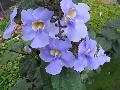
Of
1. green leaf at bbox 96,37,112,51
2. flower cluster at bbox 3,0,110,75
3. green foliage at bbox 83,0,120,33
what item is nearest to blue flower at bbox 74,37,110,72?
flower cluster at bbox 3,0,110,75

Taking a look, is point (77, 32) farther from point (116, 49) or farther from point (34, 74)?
point (116, 49)

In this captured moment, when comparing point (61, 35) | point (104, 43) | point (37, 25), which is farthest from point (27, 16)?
point (104, 43)

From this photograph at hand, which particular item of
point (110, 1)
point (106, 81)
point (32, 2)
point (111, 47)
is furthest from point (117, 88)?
point (110, 1)

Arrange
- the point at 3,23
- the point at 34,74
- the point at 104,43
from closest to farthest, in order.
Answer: the point at 34,74
the point at 104,43
the point at 3,23

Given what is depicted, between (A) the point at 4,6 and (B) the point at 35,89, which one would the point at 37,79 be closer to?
(B) the point at 35,89

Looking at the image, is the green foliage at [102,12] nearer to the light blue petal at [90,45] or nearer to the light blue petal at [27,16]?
the light blue petal at [90,45]

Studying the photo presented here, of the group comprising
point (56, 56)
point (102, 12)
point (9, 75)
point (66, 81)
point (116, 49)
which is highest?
point (56, 56)

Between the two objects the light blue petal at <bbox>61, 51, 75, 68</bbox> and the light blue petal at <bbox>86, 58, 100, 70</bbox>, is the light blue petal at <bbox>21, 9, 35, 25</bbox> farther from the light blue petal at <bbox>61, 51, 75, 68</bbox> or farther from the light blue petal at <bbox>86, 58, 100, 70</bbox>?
the light blue petal at <bbox>86, 58, 100, 70</bbox>
